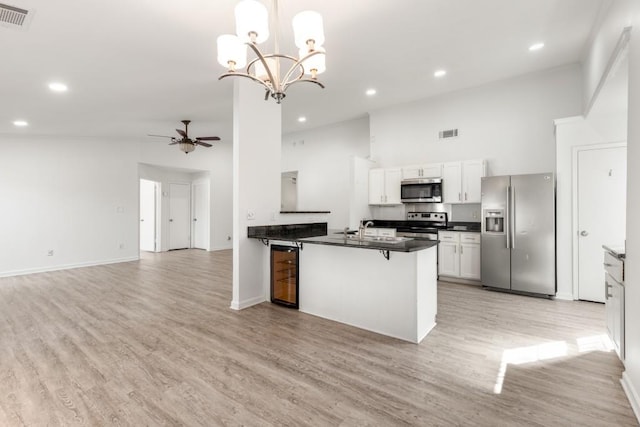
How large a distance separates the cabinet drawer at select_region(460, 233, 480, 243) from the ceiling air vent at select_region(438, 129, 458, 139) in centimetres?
189

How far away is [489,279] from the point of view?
4.61m

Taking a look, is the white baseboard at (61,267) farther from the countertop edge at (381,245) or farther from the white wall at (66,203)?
the countertop edge at (381,245)

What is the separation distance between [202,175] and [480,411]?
9264 millimetres

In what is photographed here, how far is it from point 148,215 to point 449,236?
28.1 ft

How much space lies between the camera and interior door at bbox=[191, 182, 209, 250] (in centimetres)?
933

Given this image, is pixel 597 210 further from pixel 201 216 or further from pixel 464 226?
pixel 201 216

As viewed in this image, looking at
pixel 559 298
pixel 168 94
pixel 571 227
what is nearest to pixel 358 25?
pixel 168 94

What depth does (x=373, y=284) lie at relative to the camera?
3.11m

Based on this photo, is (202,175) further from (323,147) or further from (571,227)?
(571,227)

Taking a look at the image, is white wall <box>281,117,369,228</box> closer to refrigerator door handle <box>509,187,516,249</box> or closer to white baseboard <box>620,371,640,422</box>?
refrigerator door handle <box>509,187,516,249</box>

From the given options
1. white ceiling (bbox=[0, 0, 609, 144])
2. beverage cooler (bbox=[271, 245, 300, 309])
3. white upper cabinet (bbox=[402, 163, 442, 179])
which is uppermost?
white ceiling (bbox=[0, 0, 609, 144])

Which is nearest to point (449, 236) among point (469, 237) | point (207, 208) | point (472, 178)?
point (469, 237)

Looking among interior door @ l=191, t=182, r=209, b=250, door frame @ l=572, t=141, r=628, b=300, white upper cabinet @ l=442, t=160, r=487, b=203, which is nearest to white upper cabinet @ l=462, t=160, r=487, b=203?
white upper cabinet @ l=442, t=160, r=487, b=203

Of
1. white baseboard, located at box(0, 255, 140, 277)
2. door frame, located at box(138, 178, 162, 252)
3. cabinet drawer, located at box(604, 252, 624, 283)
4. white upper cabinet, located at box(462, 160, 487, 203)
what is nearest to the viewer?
cabinet drawer, located at box(604, 252, 624, 283)
